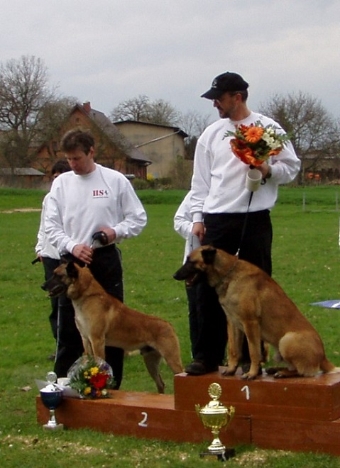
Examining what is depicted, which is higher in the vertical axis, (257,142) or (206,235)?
(257,142)

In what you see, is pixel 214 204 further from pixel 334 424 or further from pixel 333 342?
pixel 333 342

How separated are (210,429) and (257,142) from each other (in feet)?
6.38

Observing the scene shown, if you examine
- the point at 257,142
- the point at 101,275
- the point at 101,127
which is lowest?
the point at 101,275

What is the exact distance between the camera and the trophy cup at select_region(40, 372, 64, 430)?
6070 millimetres

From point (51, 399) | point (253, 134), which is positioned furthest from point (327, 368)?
point (51, 399)

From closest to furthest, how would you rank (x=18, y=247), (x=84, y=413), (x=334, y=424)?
(x=334, y=424)
(x=84, y=413)
(x=18, y=247)

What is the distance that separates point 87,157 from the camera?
263 inches

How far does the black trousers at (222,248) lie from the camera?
19.2 feet

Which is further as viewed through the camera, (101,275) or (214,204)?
(101,275)

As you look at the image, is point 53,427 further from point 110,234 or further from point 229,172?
point 229,172

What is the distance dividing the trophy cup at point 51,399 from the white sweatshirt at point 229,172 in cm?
175

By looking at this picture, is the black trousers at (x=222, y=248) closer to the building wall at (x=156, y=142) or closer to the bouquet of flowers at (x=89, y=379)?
the bouquet of flowers at (x=89, y=379)

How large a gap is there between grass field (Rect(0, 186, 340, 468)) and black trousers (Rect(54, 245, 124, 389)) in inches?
21.1

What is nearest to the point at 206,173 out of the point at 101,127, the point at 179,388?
the point at 179,388
